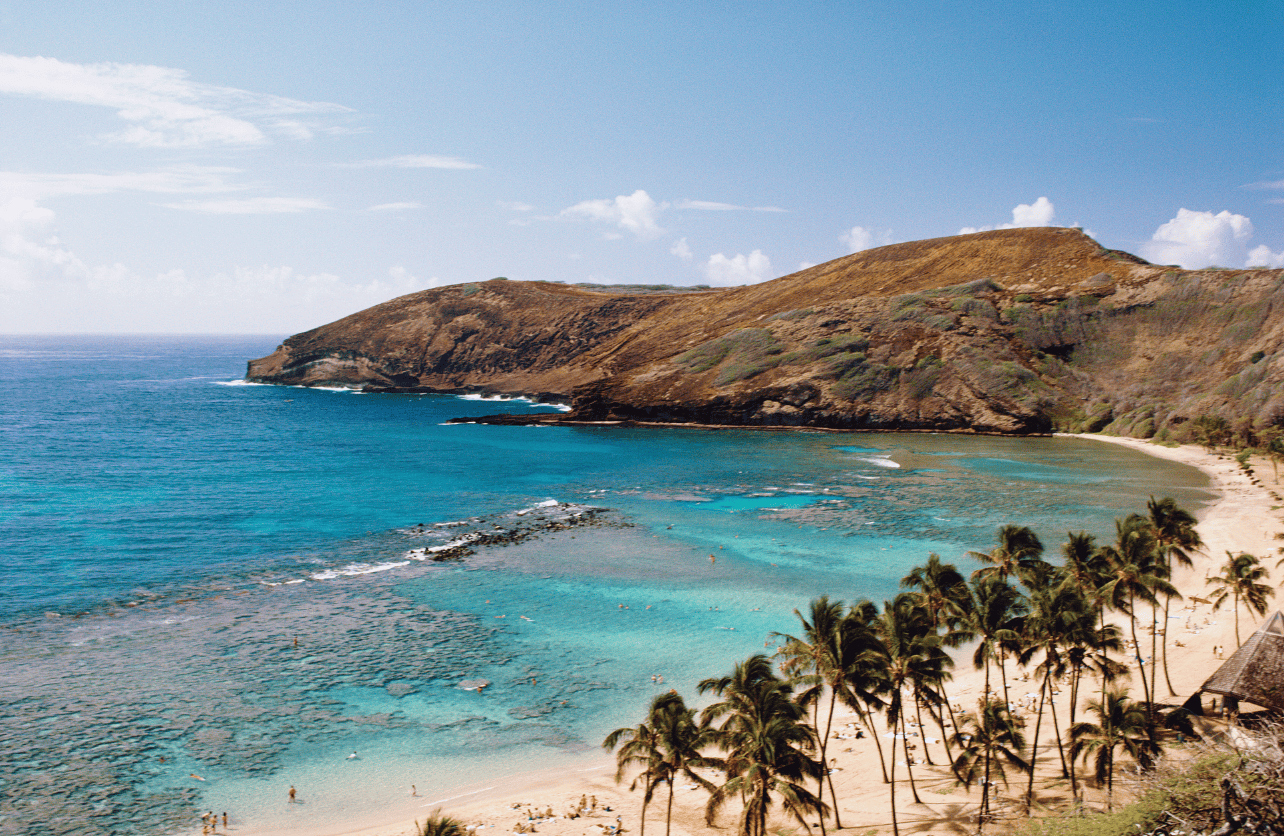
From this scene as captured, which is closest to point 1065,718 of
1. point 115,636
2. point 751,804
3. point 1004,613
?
point 1004,613

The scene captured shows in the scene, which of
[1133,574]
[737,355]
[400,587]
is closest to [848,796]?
[1133,574]

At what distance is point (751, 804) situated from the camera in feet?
78.7

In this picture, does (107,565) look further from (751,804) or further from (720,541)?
(751,804)

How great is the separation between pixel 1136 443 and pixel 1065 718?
322 feet

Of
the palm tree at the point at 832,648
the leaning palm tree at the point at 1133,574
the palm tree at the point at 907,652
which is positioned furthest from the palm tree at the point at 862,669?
the leaning palm tree at the point at 1133,574

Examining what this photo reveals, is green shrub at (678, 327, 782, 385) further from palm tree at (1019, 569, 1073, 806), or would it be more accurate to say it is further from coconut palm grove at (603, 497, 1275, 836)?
palm tree at (1019, 569, 1073, 806)

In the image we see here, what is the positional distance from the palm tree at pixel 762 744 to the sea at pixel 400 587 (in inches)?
497

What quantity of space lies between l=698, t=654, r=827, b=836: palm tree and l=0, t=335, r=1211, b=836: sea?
1262 centimetres

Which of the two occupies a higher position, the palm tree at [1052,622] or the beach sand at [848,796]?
the palm tree at [1052,622]

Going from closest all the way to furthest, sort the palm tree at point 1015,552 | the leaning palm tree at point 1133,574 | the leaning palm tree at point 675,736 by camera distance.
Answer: the leaning palm tree at point 675,736 < the leaning palm tree at point 1133,574 < the palm tree at point 1015,552

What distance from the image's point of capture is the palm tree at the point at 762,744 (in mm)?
22938

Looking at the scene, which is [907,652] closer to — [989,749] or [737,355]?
[989,749]

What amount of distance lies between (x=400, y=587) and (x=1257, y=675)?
50.4 meters

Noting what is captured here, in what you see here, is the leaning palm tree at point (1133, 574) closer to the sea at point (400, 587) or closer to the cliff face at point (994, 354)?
the sea at point (400, 587)
